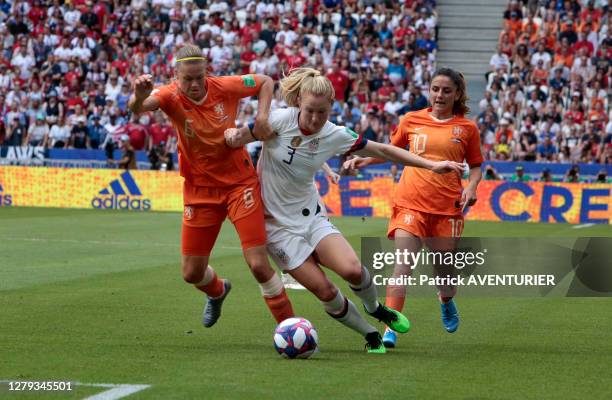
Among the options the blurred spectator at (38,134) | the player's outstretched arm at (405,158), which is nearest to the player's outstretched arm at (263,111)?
the player's outstretched arm at (405,158)

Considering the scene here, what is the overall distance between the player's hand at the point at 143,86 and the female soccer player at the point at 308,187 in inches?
26.8

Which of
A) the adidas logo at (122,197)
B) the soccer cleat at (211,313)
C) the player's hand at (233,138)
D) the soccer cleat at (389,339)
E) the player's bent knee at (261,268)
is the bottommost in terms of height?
the adidas logo at (122,197)

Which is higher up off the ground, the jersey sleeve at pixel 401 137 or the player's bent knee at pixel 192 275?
the jersey sleeve at pixel 401 137

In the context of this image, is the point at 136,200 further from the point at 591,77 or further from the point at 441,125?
the point at 441,125

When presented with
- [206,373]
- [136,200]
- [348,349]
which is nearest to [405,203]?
[348,349]

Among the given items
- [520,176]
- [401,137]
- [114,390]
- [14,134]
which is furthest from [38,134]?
[114,390]

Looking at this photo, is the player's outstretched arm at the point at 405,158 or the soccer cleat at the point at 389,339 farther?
the soccer cleat at the point at 389,339

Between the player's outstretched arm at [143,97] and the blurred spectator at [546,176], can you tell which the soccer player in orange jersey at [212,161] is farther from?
the blurred spectator at [546,176]

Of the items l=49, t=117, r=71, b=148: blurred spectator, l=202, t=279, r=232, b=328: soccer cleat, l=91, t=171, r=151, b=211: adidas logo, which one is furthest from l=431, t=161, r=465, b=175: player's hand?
l=49, t=117, r=71, b=148: blurred spectator

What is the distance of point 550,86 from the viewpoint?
101ft

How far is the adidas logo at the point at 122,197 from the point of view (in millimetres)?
28625

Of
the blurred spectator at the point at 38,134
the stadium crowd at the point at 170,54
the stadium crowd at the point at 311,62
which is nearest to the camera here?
the stadium crowd at the point at 311,62

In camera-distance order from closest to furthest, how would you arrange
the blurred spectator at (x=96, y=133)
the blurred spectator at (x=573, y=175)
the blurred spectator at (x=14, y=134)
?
the blurred spectator at (x=573, y=175), the blurred spectator at (x=96, y=133), the blurred spectator at (x=14, y=134)

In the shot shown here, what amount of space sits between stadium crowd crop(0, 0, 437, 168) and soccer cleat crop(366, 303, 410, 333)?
68.1 ft
